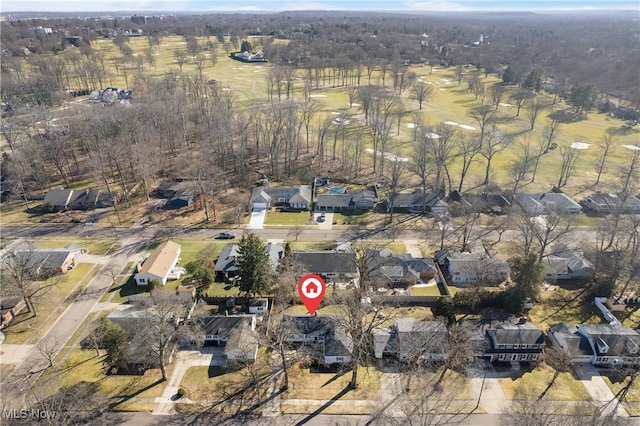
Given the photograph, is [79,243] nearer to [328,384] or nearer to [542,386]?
[328,384]

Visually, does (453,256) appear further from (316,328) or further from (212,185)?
(212,185)

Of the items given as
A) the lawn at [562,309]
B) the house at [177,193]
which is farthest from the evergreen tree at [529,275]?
the house at [177,193]

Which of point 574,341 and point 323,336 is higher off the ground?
point 574,341

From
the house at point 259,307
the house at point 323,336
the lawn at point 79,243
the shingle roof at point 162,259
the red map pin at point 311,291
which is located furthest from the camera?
the lawn at point 79,243

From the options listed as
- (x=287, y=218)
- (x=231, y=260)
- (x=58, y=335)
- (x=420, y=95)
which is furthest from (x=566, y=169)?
(x=58, y=335)

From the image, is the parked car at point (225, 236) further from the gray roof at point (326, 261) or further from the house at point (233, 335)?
the house at point (233, 335)

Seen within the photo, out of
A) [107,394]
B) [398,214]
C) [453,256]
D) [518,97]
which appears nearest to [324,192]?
[398,214]
